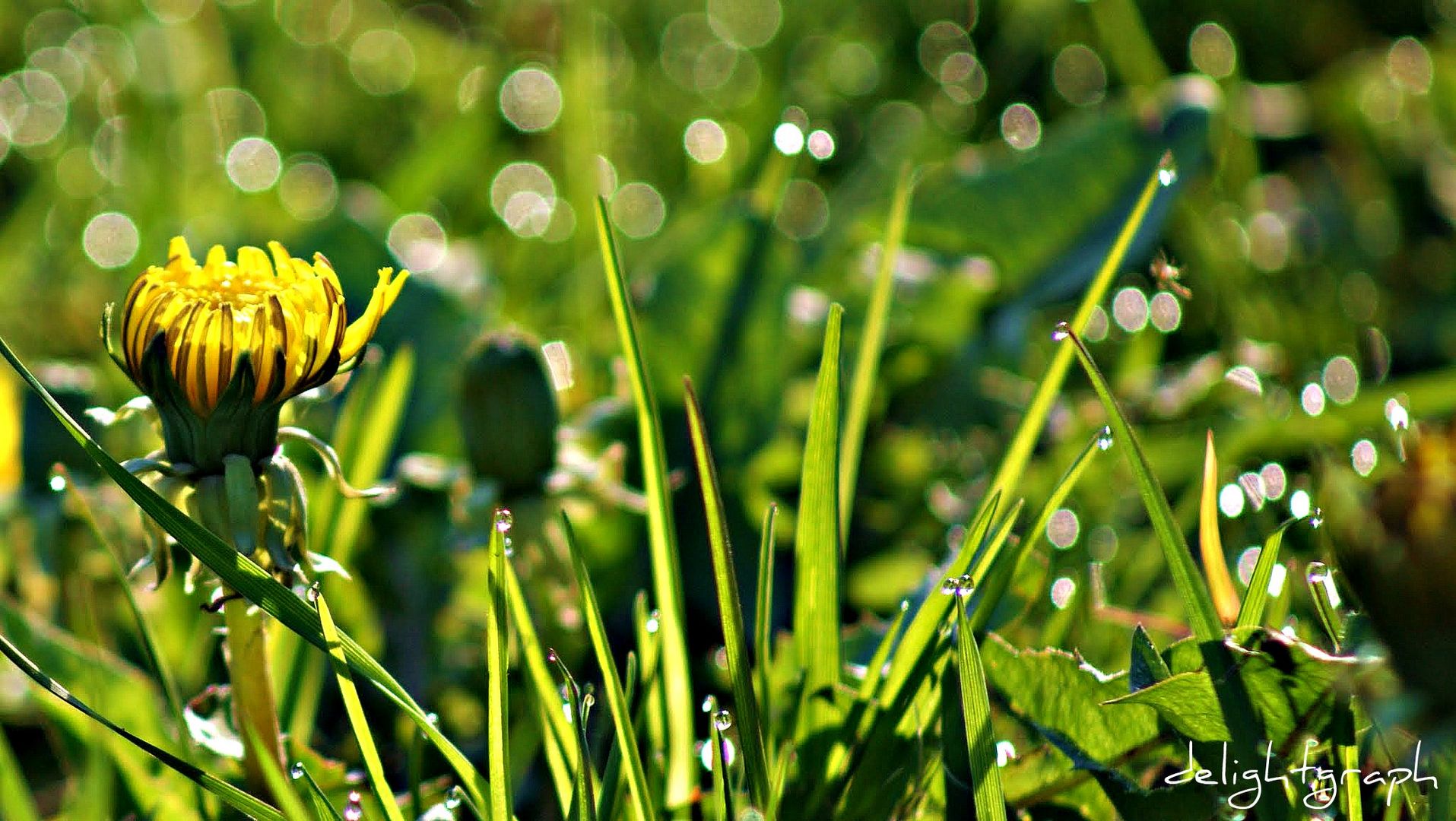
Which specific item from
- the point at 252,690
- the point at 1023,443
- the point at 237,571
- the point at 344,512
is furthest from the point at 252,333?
the point at 1023,443

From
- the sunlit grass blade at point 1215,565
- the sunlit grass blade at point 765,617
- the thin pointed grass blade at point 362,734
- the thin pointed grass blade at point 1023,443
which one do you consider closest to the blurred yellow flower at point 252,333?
the thin pointed grass blade at point 362,734

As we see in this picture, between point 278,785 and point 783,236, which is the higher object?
point 783,236

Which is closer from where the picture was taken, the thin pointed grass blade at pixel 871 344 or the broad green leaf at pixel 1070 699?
the broad green leaf at pixel 1070 699

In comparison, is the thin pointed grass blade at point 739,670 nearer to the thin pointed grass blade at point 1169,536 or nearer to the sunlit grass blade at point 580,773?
the sunlit grass blade at point 580,773

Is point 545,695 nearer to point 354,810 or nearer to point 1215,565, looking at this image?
point 354,810

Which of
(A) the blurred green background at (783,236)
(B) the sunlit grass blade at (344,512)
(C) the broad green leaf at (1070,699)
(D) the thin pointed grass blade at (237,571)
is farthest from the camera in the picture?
(A) the blurred green background at (783,236)
